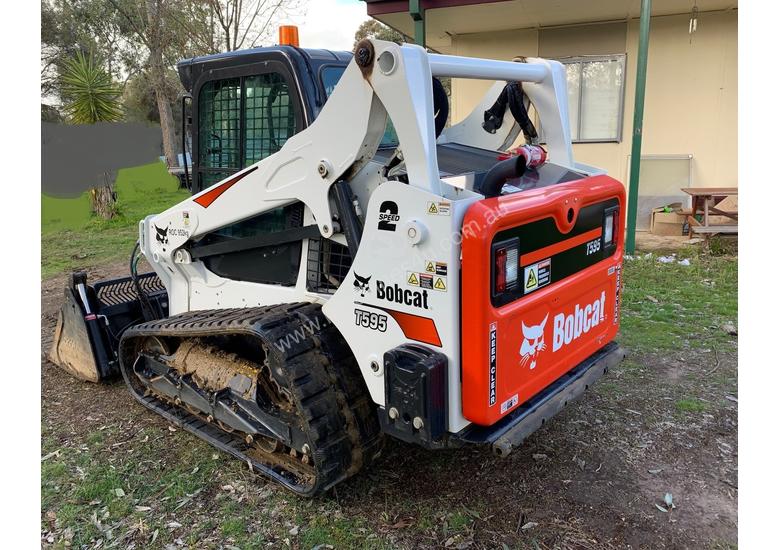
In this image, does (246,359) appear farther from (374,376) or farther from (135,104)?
(135,104)

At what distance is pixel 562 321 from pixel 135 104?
30688 mm

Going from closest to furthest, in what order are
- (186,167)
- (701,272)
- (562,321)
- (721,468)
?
(562,321), (721,468), (186,167), (701,272)

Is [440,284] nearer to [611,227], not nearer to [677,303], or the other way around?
[611,227]

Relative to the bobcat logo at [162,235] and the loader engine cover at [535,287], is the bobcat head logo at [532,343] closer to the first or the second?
the loader engine cover at [535,287]

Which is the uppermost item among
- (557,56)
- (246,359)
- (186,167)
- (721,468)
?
(557,56)

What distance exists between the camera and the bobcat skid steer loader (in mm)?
2619

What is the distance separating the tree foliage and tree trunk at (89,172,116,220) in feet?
4.71

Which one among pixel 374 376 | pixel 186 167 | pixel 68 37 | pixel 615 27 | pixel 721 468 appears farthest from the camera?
pixel 68 37

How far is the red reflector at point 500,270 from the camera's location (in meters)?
2.63

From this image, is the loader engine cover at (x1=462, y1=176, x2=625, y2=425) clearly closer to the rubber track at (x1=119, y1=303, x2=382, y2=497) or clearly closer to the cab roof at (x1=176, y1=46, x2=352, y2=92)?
the rubber track at (x1=119, y1=303, x2=382, y2=497)

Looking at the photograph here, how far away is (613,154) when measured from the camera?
33.7 ft

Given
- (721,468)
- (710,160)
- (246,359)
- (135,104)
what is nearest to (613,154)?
Answer: (710,160)

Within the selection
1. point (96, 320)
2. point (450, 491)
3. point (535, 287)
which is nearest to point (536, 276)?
point (535, 287)

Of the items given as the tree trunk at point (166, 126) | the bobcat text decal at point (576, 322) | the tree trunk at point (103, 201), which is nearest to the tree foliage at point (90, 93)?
the tree trunk at point (103, 201)
